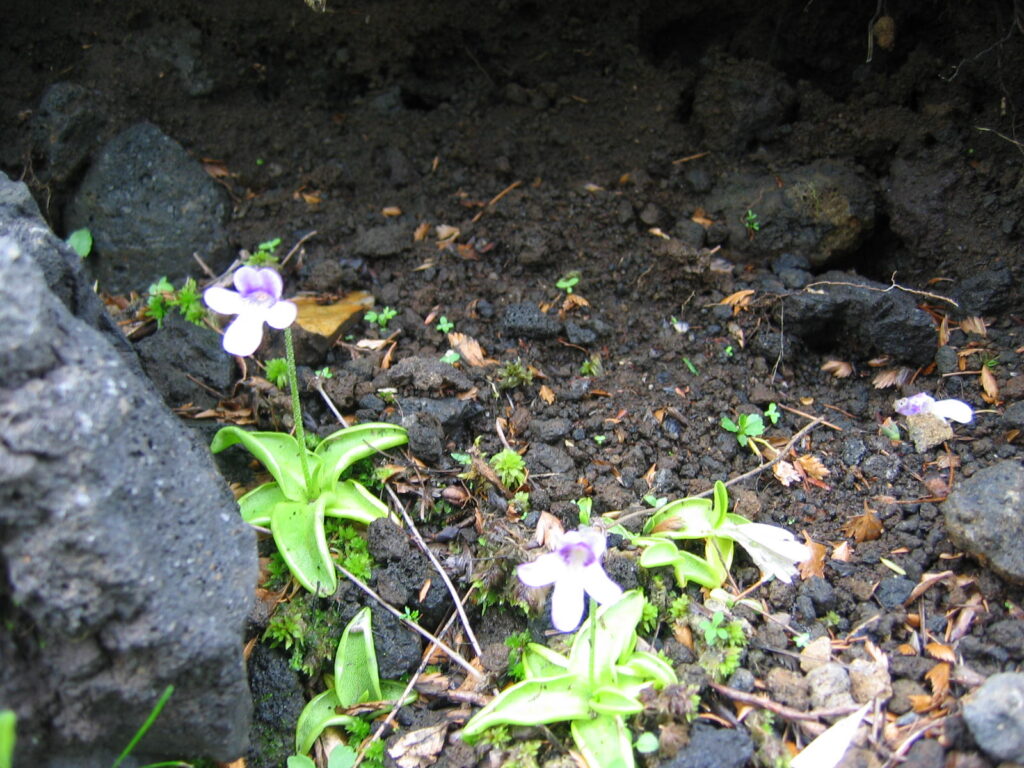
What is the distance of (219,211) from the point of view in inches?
162

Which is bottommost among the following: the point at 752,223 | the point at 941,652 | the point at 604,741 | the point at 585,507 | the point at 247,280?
the point at 604,741

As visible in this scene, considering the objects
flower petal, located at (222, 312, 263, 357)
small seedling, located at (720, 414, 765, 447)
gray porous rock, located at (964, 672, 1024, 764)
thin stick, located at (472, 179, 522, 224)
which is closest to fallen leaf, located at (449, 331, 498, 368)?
thin stick, located at (472, 179, 522, 224)

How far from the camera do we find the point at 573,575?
2512mm

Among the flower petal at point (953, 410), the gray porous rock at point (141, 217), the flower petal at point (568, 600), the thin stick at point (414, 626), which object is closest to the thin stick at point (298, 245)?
the gray porous rock at point (141, 217)

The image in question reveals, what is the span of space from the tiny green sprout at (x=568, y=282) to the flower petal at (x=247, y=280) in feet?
5.01

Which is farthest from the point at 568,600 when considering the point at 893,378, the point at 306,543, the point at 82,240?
the point at 82,240

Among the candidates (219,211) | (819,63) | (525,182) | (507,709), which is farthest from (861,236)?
(219,211)

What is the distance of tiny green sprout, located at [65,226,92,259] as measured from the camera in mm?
3986

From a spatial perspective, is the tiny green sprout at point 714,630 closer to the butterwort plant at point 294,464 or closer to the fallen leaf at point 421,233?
the butterwort plant at point 294,464

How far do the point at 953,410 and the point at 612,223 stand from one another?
1.65m

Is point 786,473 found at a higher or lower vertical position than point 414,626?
higher

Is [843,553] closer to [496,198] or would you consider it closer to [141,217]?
[496,198]

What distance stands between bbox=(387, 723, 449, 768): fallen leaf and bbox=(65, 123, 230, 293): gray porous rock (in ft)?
7.79

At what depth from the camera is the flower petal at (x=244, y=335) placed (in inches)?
105
